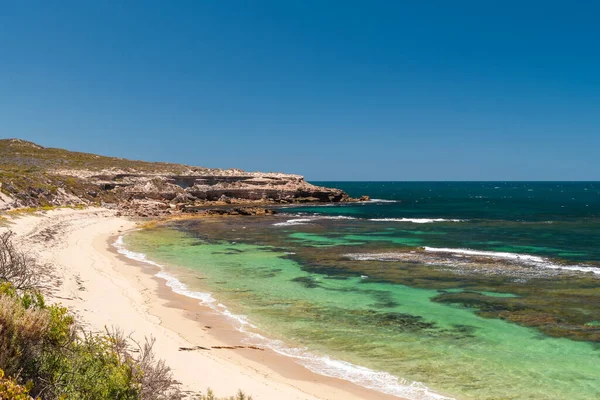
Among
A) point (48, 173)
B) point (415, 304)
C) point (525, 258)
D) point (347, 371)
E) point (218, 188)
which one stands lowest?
point (347, 371)

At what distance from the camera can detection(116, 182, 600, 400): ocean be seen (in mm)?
11156

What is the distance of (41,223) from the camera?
1414 inches

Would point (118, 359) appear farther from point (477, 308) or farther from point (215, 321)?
point (477, 308)

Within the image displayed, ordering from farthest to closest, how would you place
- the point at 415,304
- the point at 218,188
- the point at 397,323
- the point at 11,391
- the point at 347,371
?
the point at 218,188 < the point at 415,304 < the point at 397,323 < the point at 347,371 < the point at 11,391

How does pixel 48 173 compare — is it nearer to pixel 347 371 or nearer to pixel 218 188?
pixel 218 188

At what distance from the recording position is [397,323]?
596 inches

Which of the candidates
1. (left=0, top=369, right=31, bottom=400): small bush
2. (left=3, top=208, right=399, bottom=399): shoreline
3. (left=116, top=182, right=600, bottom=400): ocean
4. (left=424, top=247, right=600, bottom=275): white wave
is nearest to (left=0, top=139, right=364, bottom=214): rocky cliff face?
(left=116, top=182, right=600, bottom=400): ocean

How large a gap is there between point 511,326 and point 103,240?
29392mm

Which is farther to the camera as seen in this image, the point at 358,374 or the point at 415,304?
the point at 415,304

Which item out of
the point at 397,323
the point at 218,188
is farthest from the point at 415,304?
the point at 218,188

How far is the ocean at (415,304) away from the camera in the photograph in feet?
36.6

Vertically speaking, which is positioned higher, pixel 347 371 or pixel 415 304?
pixel 415 304

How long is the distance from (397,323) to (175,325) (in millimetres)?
7421

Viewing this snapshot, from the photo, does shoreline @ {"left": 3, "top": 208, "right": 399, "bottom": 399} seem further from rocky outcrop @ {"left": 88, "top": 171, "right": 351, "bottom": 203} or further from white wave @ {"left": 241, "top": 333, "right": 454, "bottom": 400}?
rocky outcrop @ {"left": 88, "top": 171, "right": 351, "bottom": 203}
